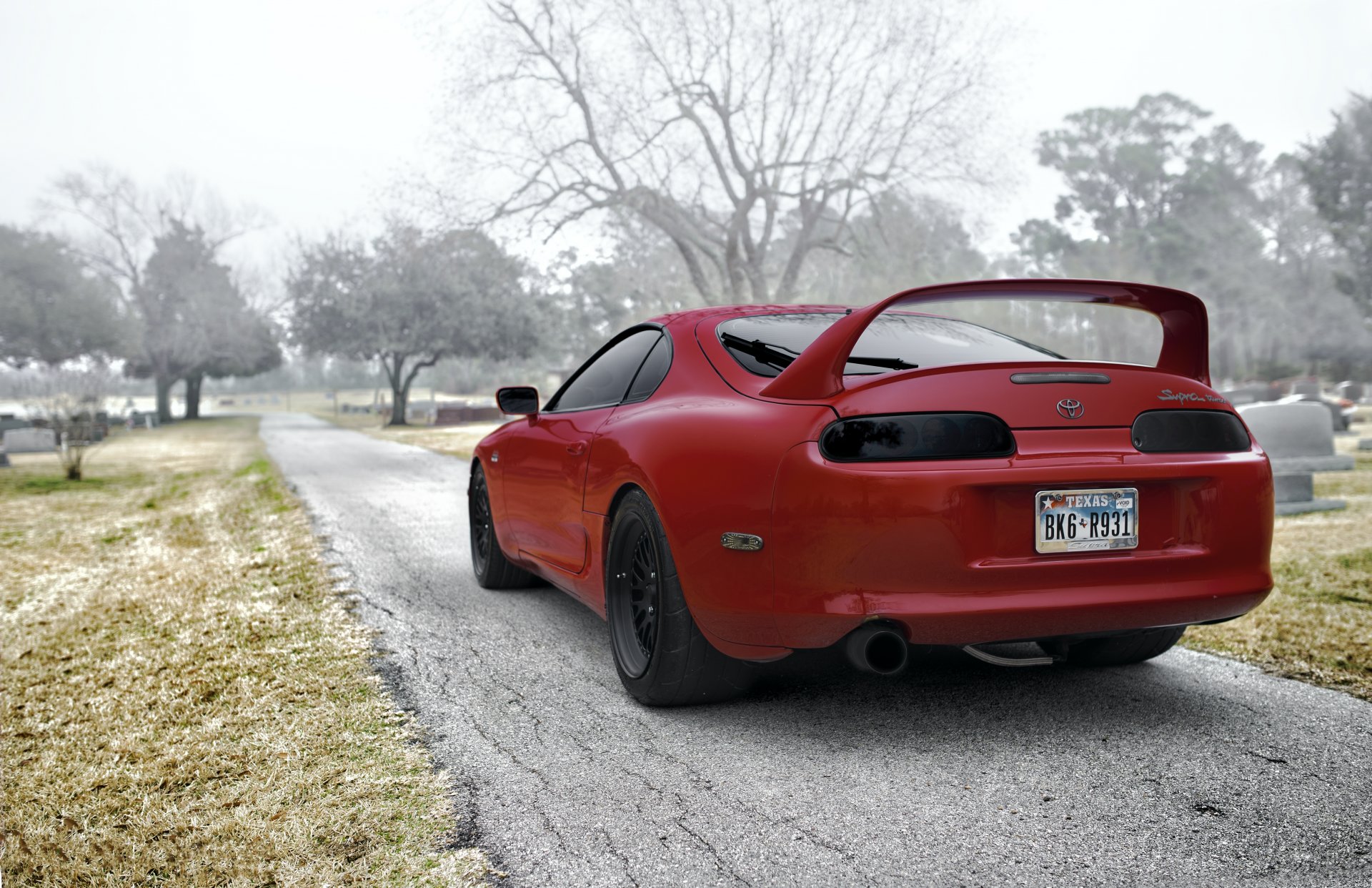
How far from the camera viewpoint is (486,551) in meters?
5.71

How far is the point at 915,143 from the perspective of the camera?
24156 mm

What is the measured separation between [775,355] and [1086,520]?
114cm

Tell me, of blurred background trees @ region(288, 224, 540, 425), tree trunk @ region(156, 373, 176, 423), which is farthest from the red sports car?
tree trunk @ region(156, 373, 176, 423)

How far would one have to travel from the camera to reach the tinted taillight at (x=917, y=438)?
2.83m

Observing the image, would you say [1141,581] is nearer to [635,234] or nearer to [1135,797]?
[1135,797]

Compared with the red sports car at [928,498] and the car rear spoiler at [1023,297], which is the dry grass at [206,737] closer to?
the red sports car at [928,498]

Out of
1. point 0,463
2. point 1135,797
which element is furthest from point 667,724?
point 0,463

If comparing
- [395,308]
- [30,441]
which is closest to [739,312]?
[30,441]

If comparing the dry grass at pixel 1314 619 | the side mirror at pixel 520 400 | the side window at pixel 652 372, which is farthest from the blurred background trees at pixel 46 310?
the dry grass at pixel 1314 619

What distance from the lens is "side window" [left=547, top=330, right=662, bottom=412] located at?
164 inches

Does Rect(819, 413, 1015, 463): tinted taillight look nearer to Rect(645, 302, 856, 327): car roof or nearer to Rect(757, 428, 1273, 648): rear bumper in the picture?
Rect(757, 428, 1273, 648): rear bumper

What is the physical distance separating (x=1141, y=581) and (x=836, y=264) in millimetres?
33445

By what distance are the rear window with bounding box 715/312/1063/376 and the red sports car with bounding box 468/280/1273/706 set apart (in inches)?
0.7

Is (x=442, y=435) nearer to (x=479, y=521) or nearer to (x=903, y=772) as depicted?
(x=479, y=521)
